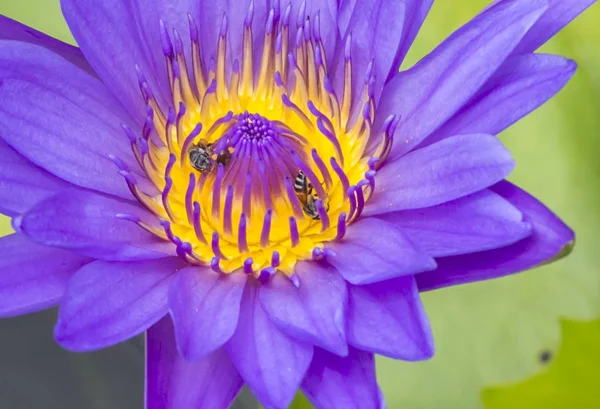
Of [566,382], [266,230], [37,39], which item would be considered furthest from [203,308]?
[566,382]

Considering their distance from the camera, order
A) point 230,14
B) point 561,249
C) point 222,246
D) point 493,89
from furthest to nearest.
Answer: point 230,14
point 222,246
point 493,89
point 561,249

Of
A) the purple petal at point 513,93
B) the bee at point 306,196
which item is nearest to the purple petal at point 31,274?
the bee at point 306,196

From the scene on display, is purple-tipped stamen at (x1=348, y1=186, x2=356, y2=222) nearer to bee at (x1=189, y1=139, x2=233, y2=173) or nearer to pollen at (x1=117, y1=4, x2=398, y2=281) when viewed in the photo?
pollen at (x1=117, y1=4, x2=398, y2=281)

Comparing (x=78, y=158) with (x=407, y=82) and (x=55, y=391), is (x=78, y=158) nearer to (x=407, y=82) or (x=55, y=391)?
(x=407, y=82)

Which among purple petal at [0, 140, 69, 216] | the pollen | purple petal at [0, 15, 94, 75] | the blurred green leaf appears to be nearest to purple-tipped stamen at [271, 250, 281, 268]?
the pollen

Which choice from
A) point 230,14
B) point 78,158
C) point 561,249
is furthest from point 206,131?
point 561,249

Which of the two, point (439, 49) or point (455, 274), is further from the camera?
point (439, 49)
